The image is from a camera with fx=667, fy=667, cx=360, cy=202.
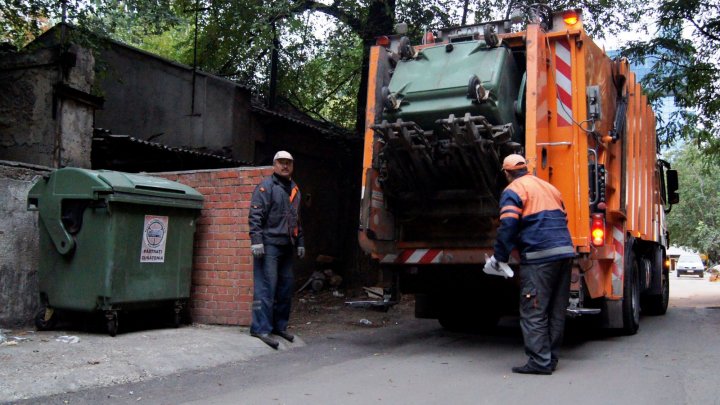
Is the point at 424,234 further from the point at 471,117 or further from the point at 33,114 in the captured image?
the point at 33,114

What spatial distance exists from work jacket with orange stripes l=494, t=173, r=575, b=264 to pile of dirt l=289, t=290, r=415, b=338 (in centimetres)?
232

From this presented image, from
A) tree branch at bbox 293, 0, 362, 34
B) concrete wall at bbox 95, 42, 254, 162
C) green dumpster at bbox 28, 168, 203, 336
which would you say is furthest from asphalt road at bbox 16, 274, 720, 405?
concrete wall at bbox 95, 42, 254, 162

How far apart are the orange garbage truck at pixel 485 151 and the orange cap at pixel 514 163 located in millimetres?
239

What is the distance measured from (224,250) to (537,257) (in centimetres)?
305

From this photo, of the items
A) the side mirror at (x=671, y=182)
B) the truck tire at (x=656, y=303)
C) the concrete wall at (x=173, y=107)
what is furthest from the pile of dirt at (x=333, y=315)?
the side mirror at (x=671, y=182)

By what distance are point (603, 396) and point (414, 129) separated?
256 cm

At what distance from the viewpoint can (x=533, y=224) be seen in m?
5.16

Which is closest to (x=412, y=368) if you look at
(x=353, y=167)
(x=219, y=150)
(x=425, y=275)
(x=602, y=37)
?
(x=425, y=275)

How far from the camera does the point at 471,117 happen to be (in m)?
5.27

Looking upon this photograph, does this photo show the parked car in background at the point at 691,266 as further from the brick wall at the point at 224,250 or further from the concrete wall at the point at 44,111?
the concrete wall at the point at 44,111

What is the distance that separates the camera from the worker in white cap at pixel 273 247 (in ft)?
19.8

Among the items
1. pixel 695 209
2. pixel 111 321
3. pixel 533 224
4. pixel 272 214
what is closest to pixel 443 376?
pixel 533 224

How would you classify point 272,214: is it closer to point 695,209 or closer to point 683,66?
point 683,66

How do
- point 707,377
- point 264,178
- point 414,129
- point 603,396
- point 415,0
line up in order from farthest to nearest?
point 415,0
point 264,178
point 414,129
point 707,377
point 603,396
